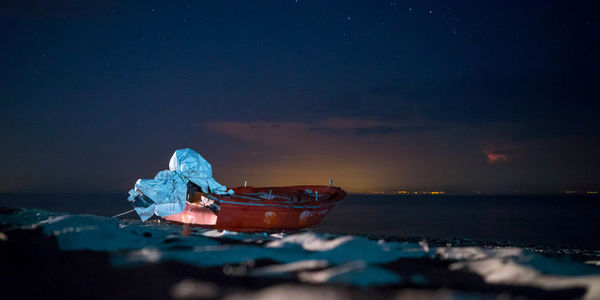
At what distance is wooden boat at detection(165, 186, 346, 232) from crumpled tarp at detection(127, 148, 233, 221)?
0.45 metres

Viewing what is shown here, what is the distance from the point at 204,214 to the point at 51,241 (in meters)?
7.42

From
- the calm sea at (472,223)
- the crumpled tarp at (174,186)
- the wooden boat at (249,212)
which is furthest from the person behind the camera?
the calm sea at (472,223)

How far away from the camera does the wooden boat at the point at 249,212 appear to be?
10.1m

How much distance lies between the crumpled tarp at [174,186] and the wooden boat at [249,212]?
1.49ft

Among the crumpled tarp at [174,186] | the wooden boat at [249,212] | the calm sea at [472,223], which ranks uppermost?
the crumpled tarp at [174,186]

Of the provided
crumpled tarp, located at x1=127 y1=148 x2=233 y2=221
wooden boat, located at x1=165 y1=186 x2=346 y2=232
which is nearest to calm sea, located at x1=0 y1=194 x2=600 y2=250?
wooden boat, located at x1=165 y1=186 x2=346 y2=232

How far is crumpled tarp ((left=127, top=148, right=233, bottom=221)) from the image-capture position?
31.4 ft

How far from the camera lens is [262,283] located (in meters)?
A: 2.61

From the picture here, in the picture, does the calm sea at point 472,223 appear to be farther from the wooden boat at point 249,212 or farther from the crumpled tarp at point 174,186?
the crumpled tarp at point 174,186

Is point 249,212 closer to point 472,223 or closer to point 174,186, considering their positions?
point 174,186

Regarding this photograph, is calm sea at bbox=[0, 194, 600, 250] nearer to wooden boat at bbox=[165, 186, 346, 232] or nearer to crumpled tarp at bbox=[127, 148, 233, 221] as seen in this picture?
wooden boat at bbox=[165, 186, 346, 232]

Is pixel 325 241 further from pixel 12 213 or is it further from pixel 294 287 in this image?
pixel 12 213

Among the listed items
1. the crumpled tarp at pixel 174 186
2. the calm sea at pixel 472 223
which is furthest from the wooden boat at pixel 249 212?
the calm sea at pixel 472 223

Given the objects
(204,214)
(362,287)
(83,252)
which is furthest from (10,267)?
(204,214)
